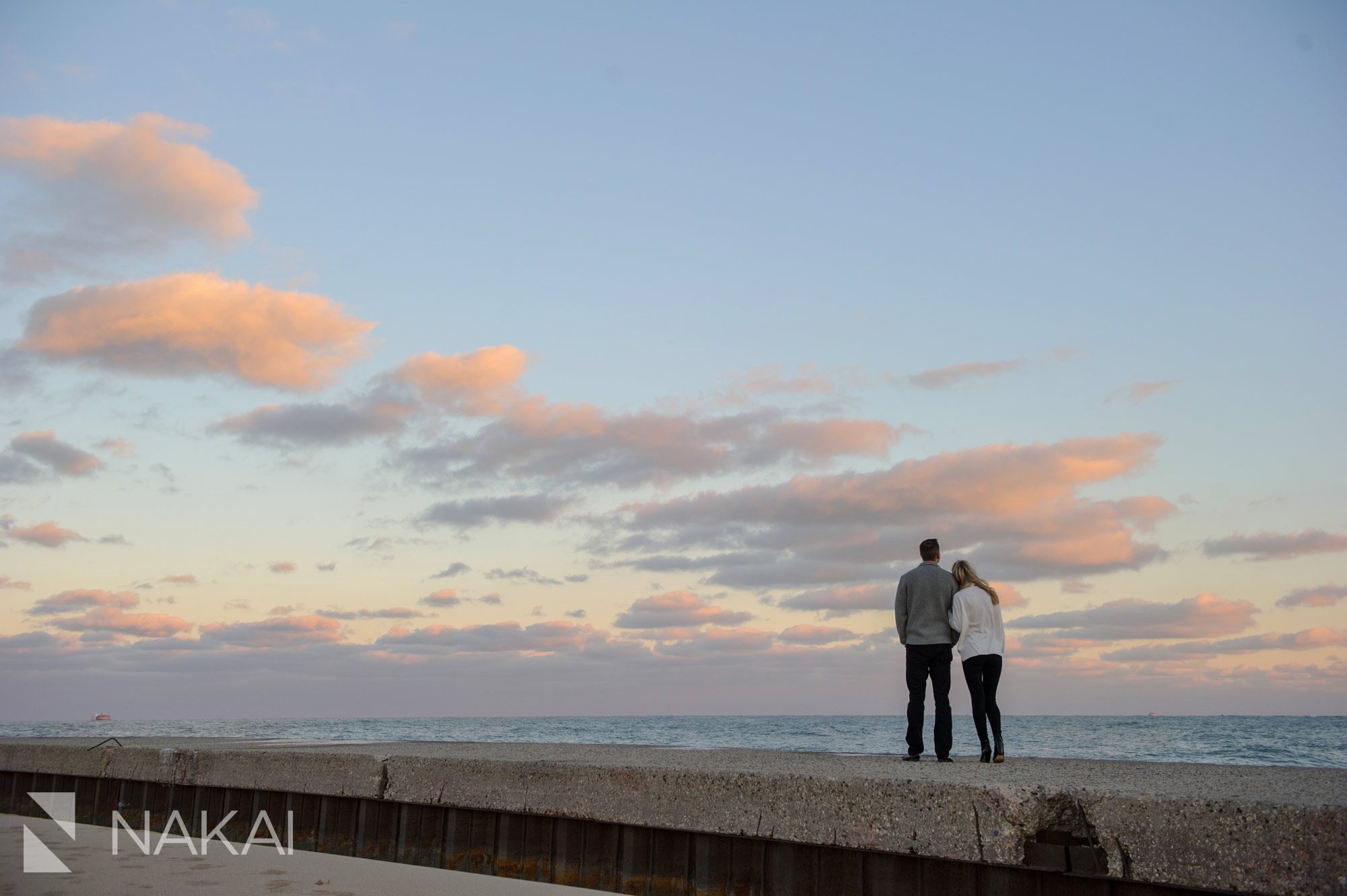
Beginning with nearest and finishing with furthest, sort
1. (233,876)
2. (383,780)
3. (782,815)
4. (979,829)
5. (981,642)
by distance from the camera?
(979,829), (782,815), (233,876), (383,780), (981,642)

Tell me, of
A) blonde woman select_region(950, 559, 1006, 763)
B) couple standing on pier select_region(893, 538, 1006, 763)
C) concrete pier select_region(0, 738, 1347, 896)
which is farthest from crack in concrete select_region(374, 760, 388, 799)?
blonde woman select_region(950, 559, 1006, 763)

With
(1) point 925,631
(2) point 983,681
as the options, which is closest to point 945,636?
(1) point 925,631

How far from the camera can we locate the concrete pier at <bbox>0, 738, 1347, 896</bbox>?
3438mm

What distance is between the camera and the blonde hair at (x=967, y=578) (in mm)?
6746

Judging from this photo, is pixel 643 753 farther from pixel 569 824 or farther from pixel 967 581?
pixel 967 581

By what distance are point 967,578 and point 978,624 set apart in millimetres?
344

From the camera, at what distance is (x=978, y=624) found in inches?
262

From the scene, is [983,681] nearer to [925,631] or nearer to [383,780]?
[925,631]

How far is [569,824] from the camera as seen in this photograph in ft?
16.3

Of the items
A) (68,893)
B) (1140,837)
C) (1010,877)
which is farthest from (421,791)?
(1140,837)

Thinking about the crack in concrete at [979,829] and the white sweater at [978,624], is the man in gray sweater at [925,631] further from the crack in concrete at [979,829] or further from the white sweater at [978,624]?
the crack in concrete at [979,829]

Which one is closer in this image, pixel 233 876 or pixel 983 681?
pixel 233 876

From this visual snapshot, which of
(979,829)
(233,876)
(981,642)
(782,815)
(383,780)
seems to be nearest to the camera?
(979,829)

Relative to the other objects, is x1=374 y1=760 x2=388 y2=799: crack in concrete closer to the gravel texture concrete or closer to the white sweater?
the gravel texture concrete
